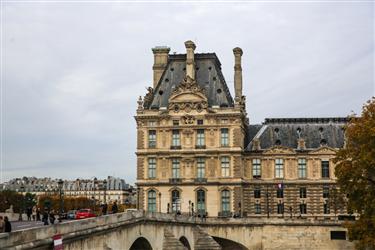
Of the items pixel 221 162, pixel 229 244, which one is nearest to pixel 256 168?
pixel 221 162

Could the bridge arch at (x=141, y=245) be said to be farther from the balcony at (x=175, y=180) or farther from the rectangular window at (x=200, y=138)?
the rectangular window at (x=200, y=138)

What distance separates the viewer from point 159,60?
9138cm

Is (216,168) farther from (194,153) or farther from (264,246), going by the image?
(264,246)

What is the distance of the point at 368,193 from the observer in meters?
56.0

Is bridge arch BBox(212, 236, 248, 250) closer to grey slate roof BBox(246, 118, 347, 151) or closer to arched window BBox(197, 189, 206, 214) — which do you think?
arched window BBox(197, 189, 206, 214)

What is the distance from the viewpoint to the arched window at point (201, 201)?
82.5m

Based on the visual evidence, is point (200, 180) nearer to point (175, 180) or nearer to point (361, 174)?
point (175, 180)

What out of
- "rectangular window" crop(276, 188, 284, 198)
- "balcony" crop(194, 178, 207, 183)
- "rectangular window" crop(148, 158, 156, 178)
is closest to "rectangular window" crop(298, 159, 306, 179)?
"rectangular window" crop(276, 188, 284, 198)

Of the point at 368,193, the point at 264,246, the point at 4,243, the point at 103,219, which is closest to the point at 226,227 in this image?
the point at 264,246

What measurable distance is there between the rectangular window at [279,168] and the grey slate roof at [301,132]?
7.82ft

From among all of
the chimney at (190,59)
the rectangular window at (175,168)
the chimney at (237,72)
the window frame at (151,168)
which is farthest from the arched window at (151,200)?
the chimney at (237,72)

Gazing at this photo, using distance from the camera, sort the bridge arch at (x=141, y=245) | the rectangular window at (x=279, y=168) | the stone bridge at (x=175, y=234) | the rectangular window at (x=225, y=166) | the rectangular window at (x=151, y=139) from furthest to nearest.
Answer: the rectangular window at (x=151, y=139), the rectangular window at (x=279, y=168), the rectangular window at (x=225, y=166), the bridge arch at (x=141, y=245), the stone bridge at (x=175, y=234)

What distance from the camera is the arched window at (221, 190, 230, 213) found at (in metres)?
82.1

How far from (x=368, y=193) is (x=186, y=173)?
31400 millimetres
